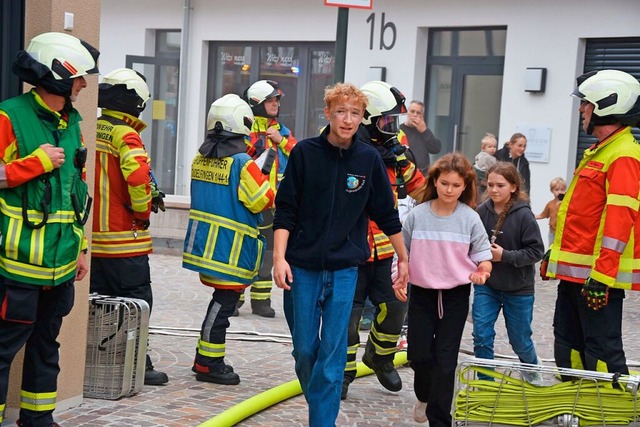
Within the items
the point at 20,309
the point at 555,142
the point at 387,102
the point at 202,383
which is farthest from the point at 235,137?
the point at 555,142

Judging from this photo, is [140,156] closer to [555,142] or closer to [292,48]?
[555,142]

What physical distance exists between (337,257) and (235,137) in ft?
6.58

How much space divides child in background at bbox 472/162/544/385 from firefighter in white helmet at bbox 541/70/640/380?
0.71 metres

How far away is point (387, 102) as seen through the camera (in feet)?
22.5

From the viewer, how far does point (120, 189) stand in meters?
6.74

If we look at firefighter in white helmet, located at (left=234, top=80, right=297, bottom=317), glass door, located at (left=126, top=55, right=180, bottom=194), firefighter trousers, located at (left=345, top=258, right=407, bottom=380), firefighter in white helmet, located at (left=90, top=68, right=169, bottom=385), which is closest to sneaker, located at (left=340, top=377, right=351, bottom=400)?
firefighter trousers, located at (left=345, top=258, right=407, bottom=380)

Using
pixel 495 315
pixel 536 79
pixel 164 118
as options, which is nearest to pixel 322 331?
pixel 495 315

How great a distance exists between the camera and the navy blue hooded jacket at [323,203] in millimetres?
5586

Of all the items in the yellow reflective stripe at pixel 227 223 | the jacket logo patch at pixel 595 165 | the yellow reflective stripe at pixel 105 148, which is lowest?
the yellow reflective stripe at pixel 227 223

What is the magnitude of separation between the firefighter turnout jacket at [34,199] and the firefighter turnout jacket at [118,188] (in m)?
1.24

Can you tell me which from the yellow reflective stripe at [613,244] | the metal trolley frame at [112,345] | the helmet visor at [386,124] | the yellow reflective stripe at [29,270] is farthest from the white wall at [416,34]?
the yellow reflective stripe at [29,270]

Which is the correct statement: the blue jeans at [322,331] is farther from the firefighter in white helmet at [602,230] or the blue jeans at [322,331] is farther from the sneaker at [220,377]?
the sneaker at [220,377]

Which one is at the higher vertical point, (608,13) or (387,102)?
(608,13)

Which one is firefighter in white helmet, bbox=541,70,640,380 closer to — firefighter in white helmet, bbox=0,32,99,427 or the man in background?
firefighter in white helmet, bbox=0,32,99,427
